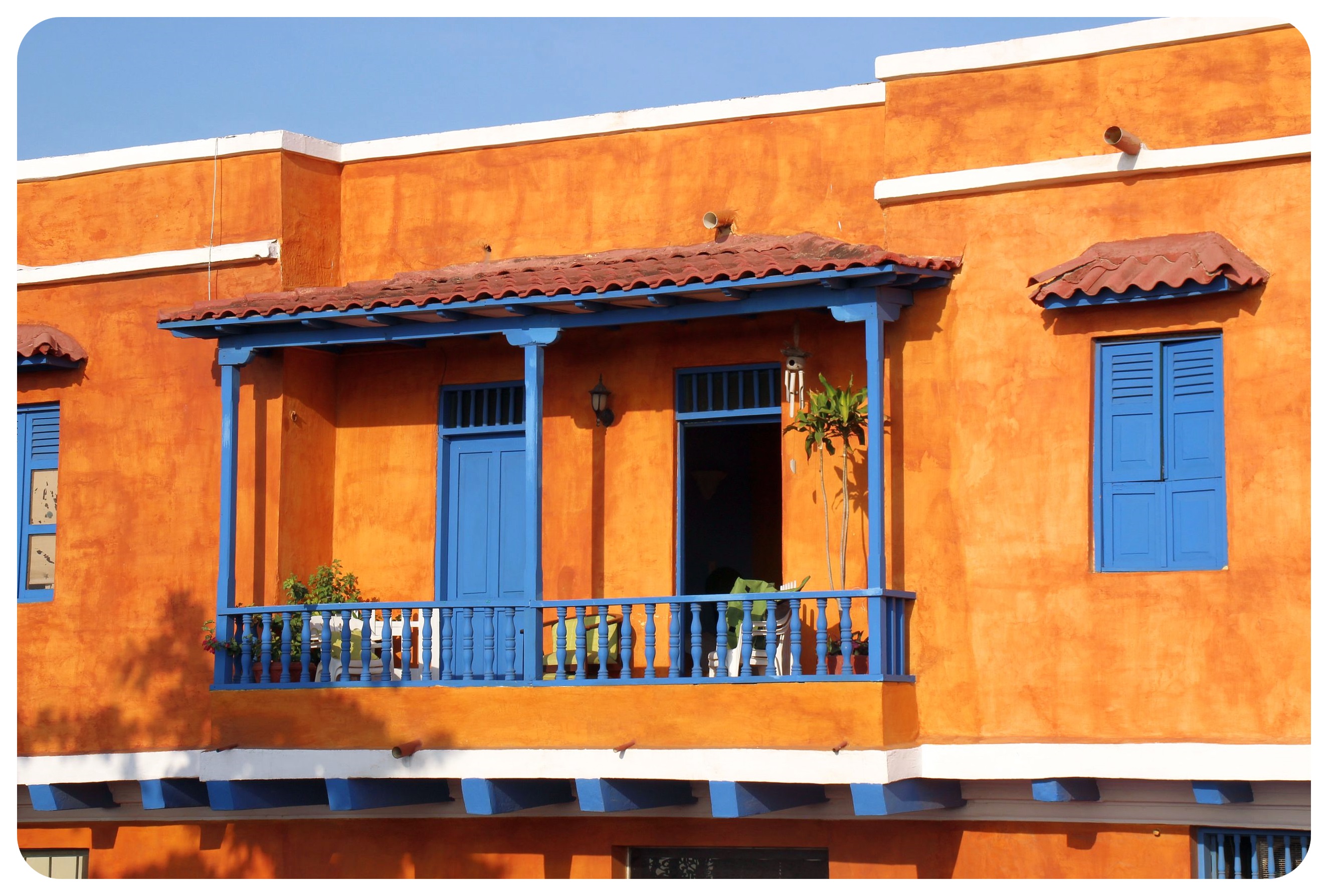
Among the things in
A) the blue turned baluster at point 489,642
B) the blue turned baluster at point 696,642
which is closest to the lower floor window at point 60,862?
the blue turned baluster at point 489,642

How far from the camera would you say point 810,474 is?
12539 millimetres

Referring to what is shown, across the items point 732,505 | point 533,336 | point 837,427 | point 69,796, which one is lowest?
point 69,796

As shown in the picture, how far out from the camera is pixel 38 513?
14000mm

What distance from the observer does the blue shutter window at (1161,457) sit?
11086 mm

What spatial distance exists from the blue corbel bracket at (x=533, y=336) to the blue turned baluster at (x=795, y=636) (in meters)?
2.32

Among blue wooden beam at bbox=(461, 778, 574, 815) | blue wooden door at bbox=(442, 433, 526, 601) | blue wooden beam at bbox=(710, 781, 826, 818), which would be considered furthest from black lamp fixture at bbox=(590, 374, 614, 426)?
blue wooden beam at bbox=(710, 781, 826, 818)

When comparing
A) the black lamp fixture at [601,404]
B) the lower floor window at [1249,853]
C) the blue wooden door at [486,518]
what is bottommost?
the lower floor window at [1249,853]

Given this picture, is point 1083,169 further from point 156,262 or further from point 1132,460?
point 156,262

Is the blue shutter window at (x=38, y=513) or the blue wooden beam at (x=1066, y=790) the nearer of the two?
the blue wooden beam at (x=1066, y=790)

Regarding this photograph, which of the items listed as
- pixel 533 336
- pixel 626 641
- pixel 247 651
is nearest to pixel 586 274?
pixel 533 336

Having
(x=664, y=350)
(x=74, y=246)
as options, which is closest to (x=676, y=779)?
(x=664, y=350)

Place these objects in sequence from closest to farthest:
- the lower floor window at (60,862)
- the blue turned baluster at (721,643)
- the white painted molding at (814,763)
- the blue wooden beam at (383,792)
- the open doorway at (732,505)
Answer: the white painted molding at (814,763), the blue turned baluster at (721,643), the blue wooden beam at (383,792), the lower floor window at (60,862), the open doorway at (732,505)

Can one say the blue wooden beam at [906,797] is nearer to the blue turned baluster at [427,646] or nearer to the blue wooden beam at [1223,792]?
the blue wooden beam at [1223,792]

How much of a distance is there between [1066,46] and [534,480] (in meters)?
4.34
